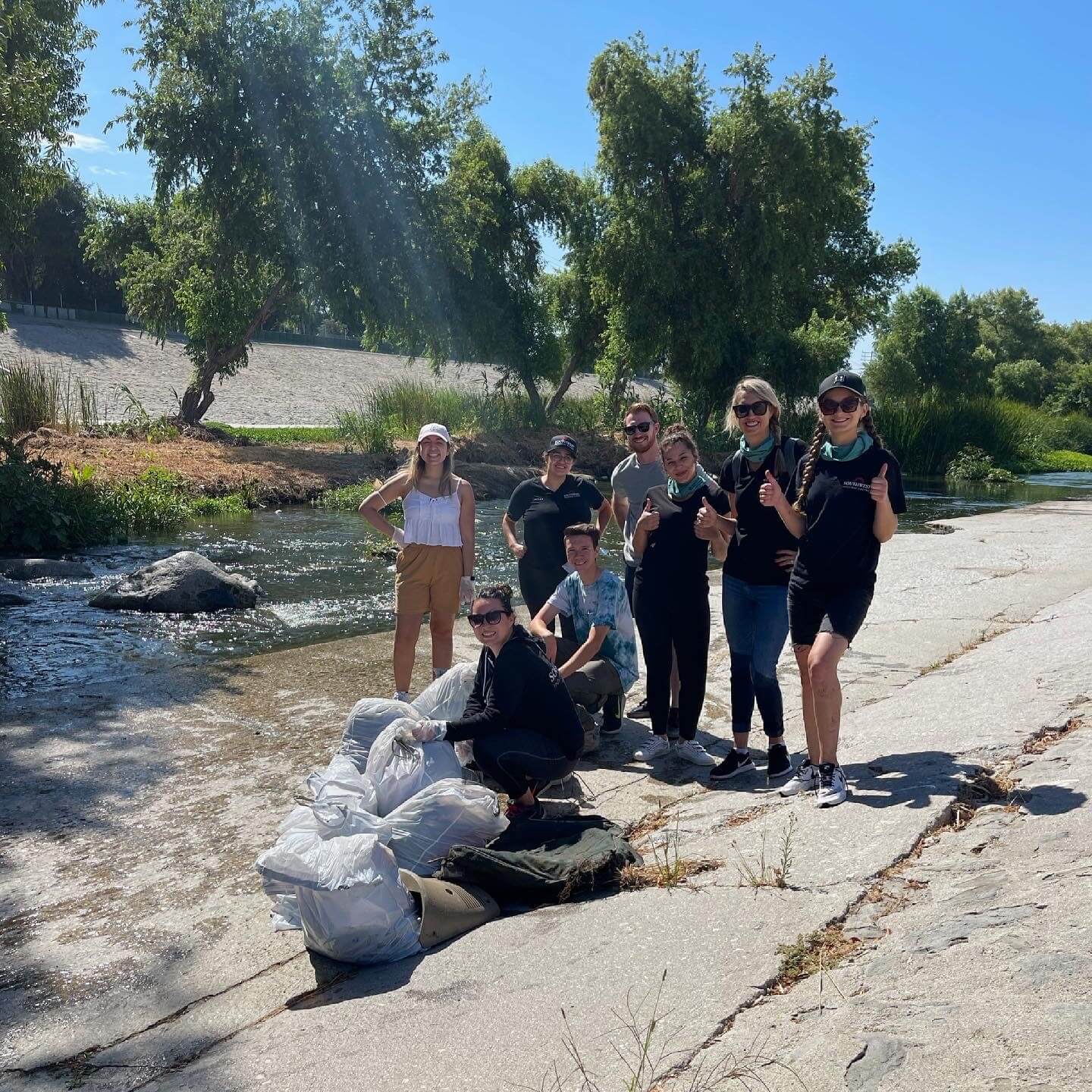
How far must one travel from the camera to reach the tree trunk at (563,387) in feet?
120

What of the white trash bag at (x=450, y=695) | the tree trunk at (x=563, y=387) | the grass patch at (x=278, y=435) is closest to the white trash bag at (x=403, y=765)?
the white trash bag at (x=450, y=695)

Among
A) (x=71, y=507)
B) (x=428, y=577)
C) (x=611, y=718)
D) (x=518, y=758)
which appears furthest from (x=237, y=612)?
(x=518, y=758)

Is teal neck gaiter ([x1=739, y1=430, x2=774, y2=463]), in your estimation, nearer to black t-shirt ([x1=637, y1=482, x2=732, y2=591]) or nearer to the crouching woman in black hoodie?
black t-shirt ([x1=637, y1=482, x2=732, y2=591])

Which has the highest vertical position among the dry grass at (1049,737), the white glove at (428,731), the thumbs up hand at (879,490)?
the thumbs up hand at (879,490)

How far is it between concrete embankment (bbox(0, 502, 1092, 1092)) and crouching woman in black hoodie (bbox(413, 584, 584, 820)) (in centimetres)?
40

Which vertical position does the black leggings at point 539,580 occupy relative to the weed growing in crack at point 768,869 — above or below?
above

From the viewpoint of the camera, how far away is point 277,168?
82.9 ft

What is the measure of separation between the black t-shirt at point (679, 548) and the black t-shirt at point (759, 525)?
0.26 m

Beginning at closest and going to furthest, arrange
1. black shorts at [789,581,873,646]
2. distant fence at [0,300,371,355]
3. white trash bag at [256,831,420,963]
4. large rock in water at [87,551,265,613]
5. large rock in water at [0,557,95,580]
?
1. white trash bag at [256,831,420,963]
2. black shorts at [789,581,873,646]
3. large rock in water at [87,551,265,613]
4. large rock in water at [0,557,95,580]
5. distant fence at [0,300,371,355]

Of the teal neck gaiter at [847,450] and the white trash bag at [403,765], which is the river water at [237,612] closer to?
the white trash bag at [403,765]

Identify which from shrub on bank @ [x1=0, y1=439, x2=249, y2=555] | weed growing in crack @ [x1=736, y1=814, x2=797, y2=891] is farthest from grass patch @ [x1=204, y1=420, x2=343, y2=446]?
weed growing in crack @ [x1=736, y1=814, x2=797, y2=891]

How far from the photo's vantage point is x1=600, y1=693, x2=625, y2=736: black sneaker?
6.31m

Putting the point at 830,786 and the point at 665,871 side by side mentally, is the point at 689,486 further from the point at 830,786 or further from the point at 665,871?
the point at 665,871

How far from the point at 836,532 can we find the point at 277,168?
921 inches
